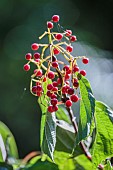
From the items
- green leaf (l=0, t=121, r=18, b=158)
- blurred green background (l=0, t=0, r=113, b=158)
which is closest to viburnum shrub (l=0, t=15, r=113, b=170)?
green leaf (l=0, t=121, r=18, b=158)

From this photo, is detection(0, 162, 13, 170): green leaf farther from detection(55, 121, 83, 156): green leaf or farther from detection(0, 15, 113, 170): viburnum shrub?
detection(55, 121, 83, 156): green leaf

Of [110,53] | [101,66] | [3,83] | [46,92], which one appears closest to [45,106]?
[46,92]

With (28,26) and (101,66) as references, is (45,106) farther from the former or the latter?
(101,66)

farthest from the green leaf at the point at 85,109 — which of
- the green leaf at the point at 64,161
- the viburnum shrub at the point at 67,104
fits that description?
the green leaf at the point at 64,161

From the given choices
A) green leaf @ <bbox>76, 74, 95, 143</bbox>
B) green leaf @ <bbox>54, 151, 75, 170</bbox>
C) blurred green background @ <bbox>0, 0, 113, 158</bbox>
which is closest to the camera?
green leaf @ <bbox>76, 74, 95, 143</bbox>

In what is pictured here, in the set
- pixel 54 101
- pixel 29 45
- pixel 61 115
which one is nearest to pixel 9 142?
pixel 61 115

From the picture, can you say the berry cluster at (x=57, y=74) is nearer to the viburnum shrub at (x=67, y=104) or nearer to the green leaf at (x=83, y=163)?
the viburnum shrub at (x=67, y=104)
